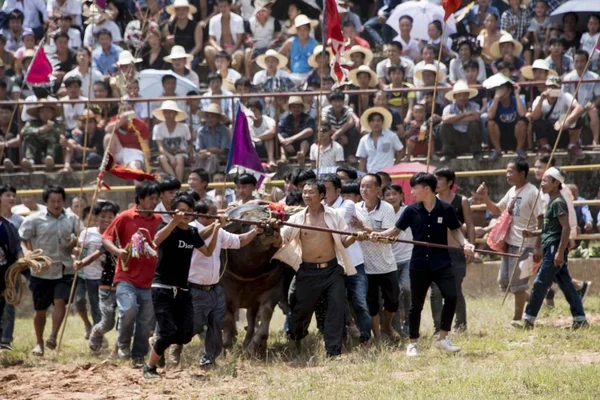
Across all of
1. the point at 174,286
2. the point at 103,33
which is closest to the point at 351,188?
the point at 174,286

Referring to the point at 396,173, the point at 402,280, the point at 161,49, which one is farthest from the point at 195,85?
the point at 402,280

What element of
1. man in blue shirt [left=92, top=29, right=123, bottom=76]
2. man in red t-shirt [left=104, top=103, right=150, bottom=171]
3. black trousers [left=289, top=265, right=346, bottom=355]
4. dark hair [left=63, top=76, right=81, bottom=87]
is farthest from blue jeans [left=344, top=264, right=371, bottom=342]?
man in blue shirt [left=92, top=29, right=123, bottom=76]

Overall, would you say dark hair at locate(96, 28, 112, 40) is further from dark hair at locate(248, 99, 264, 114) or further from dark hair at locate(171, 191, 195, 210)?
dark hair at locate(171, 191, 195, 210)

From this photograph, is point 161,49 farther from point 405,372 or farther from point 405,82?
point 405,372

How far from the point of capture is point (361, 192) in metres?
13.0

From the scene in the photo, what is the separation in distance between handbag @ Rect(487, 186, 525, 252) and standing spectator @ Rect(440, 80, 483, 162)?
4.19 meters

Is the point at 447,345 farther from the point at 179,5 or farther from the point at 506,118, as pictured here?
→ the point at 179,5

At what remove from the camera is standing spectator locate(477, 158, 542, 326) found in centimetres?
1363

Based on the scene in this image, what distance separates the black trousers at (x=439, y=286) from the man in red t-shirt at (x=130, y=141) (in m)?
7.21

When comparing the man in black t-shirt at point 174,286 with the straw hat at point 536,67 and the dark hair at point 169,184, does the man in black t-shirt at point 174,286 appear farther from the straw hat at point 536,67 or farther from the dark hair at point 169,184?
the straw hat at point 536,67

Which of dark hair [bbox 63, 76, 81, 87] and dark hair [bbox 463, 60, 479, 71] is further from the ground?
dark hair [bbox 463, 60, 479, 71]

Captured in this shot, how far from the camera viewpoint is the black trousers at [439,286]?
11823 millimetres

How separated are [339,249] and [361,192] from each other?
1190 mm

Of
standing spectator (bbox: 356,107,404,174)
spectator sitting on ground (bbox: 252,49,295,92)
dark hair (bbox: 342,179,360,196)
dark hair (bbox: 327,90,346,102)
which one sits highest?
spectator sitting on ground (bbox: 252,49,295,92)
